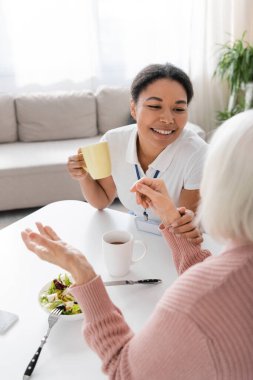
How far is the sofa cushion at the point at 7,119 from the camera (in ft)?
11.3

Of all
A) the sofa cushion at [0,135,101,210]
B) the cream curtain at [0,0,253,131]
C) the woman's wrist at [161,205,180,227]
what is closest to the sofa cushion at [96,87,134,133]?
the cream curtain at [0,0,253,131]

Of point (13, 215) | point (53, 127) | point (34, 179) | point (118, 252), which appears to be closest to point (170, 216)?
point (118, 252)

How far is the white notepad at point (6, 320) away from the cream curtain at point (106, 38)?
10.6 ft

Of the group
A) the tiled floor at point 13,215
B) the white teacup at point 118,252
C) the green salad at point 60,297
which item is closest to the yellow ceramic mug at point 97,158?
the white teacup at point 118,252

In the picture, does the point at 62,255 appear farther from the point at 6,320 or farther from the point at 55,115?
the point at 55,115

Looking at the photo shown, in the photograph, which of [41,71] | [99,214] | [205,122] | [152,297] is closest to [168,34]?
[205,122]

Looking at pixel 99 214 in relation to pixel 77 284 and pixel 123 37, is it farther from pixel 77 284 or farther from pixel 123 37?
pixel 123 37

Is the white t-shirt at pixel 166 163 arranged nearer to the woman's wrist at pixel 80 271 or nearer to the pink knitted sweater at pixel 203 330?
the woman's wrist at pixel 80 271

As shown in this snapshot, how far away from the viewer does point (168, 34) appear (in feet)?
12.8

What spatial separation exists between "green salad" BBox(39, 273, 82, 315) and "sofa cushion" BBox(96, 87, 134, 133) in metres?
2.82

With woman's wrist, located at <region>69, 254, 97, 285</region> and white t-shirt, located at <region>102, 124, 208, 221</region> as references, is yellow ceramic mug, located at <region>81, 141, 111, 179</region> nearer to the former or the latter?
white t-shirt, located at <region>102, 124, 208, 221</region>

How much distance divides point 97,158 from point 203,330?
776 mm

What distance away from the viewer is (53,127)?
11.7 ft

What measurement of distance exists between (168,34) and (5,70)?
1741 millimetres
